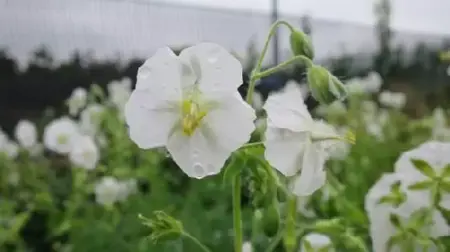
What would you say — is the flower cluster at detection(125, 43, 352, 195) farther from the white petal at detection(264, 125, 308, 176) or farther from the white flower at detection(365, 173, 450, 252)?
the white flower at detection(365, 173, 450, 252)

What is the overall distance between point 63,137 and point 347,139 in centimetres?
103

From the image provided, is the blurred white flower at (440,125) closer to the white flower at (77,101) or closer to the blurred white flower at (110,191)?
the blurred white flower at (110,191)

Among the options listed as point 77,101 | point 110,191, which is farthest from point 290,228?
point 77,101

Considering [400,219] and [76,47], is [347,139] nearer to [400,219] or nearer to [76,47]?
[400,219]

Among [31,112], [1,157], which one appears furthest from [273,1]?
[1,157]

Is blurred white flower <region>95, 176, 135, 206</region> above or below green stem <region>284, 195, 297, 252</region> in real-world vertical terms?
below

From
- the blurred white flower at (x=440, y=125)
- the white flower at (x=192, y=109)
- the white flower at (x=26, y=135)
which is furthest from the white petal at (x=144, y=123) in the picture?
the white flower at (x=26, y=135)

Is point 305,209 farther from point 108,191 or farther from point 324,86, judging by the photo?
point 108,191

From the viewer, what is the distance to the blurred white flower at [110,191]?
1159 mm

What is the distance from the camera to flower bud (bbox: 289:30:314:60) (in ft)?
1.44

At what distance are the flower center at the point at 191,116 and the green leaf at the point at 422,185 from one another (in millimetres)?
168

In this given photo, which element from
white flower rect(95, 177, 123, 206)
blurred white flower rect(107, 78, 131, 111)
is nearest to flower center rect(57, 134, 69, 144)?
blurred white flower rect(107, 78, 131, 111)

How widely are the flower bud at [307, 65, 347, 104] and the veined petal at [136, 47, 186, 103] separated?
7 centimetres

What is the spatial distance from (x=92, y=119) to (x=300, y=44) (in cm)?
100
